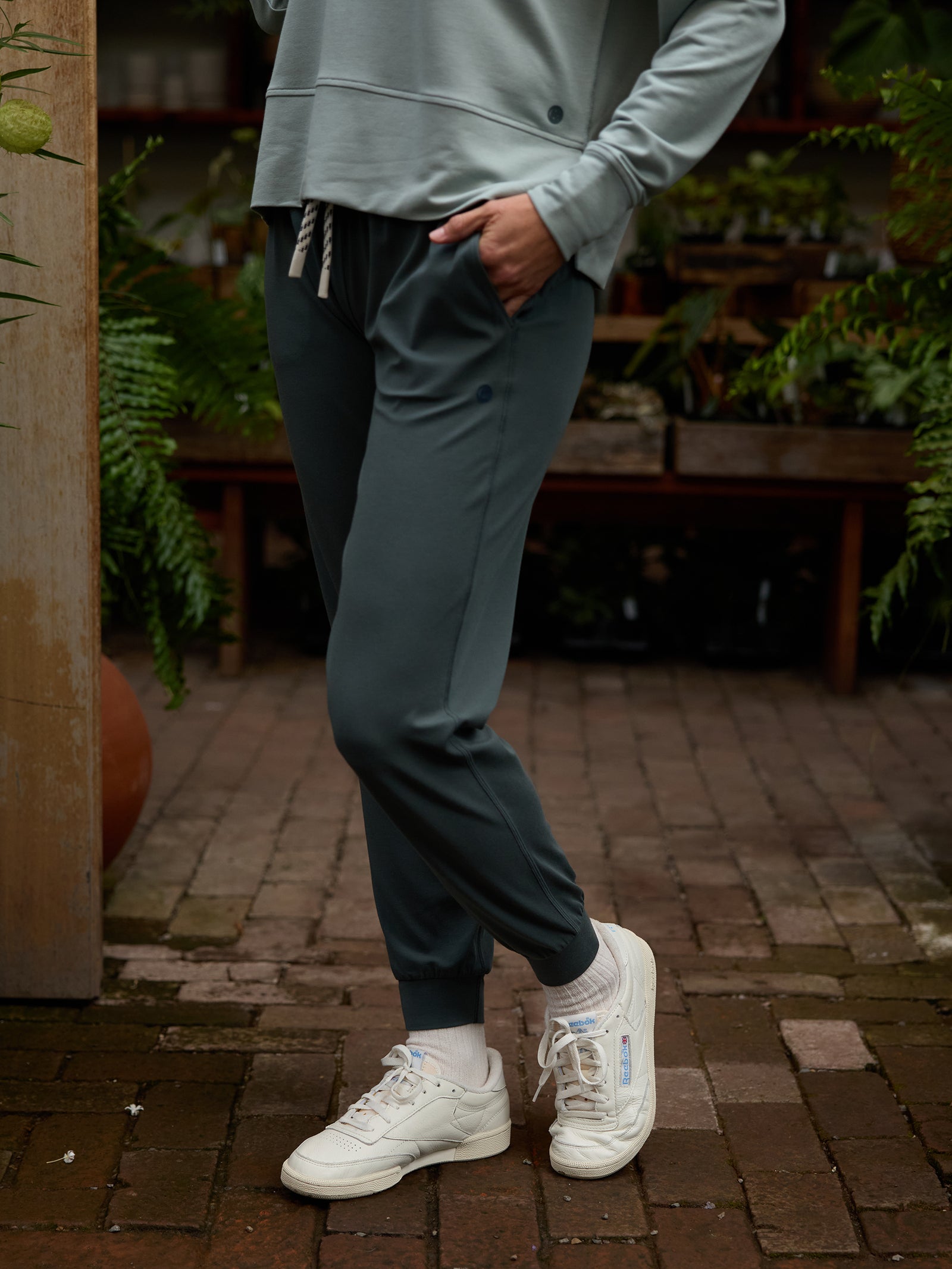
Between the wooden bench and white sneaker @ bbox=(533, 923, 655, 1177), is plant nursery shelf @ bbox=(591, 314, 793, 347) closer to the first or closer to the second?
the wooden bench

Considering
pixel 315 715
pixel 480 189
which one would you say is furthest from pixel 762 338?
pixel 480 189

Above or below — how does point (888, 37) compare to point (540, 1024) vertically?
above

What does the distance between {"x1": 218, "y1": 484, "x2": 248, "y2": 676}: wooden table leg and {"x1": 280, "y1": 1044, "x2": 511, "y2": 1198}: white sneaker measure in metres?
2.72

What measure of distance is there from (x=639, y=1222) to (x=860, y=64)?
3.80 metres

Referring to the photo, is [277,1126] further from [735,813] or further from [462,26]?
[735,813]

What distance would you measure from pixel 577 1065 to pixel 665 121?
1059mm

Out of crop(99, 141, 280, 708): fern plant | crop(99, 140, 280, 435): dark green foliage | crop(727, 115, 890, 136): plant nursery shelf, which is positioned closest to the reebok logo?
crop(99, 141, 280, 708): fern plant

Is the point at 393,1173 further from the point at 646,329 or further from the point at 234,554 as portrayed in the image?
the point at 646,329

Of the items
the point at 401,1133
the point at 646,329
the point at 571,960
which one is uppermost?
the point at 646,329

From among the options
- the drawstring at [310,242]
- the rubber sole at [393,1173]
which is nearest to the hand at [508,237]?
the drawstring at [310,242]

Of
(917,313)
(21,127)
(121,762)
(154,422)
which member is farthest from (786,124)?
(21,127)

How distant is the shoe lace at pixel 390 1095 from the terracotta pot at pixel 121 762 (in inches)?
40.1

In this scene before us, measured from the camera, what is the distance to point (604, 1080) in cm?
168

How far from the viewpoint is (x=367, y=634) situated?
4.76ft
